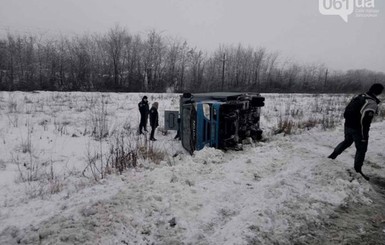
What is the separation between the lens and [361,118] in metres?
5.64

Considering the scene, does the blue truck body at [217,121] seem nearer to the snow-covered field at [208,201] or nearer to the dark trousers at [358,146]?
the snow-covered field at [208,201]

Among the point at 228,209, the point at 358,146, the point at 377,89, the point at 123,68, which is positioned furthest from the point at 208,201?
the point at 123,68

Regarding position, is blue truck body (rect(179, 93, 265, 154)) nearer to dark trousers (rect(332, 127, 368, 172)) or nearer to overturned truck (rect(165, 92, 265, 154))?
overturned truck (rect(165, 92, 265, 154))

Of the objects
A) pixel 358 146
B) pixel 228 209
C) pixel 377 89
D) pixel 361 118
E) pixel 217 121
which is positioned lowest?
pixel 228 209

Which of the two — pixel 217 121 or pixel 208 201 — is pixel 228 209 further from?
pixel 217 121

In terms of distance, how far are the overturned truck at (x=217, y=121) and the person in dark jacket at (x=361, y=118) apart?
9.38ft

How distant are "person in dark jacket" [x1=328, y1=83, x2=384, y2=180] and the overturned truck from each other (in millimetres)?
2859

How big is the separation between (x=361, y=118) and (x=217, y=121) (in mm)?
3246

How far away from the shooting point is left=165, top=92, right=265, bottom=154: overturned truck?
7.64 meters

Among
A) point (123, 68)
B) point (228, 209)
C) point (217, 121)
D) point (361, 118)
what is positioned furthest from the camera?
point (123, 68)

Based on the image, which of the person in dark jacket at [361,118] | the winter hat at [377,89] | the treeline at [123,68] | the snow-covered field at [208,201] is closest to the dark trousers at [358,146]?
the person in dark jacket at [361,118]

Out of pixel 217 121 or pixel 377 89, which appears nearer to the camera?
pixel 377 89

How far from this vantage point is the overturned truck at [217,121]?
764 centimetres

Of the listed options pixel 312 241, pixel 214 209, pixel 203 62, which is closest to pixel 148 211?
pixel 214 209
